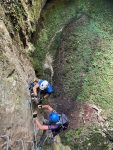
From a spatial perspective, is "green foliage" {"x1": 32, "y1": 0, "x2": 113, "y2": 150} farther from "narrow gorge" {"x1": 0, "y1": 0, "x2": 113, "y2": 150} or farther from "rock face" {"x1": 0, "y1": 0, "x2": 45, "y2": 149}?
"rock face" {"x1": 0, "y1": 0, "x2": 45, "y2": 149}

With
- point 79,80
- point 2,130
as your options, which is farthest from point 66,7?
point 2,130

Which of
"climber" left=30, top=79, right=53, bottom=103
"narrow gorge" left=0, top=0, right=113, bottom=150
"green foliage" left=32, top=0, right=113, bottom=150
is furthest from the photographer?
"green foliage" left=32, top=0, right=113, bottom=150


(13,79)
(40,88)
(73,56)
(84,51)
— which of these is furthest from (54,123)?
(84,51)

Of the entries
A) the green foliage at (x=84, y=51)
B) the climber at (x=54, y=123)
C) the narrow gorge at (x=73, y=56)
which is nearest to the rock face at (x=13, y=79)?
the narrow gorge at (x=73, y=56)

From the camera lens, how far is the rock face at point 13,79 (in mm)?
11508

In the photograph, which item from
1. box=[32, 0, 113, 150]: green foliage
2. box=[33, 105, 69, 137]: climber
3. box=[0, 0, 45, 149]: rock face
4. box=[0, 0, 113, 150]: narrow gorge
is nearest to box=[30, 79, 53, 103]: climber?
box=[0, 0, 45, 149]: rock face

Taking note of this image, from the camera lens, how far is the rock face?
11508 mm

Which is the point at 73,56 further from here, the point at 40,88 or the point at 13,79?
the point at 13,79

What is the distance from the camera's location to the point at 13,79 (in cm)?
1214

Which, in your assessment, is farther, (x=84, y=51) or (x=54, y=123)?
(x=84, y=51)

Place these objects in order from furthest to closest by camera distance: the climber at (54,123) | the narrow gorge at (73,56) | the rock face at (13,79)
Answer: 1. the narrow gorge at (73,56)
2. the climber at (54,123)
3. the rock face at (13,79)

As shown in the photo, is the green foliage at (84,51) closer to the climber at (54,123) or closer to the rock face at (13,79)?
the rock face at (13,79)

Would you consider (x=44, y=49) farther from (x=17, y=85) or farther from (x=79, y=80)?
(x=17, y=85)

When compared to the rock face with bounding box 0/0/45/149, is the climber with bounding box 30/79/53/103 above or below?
below
